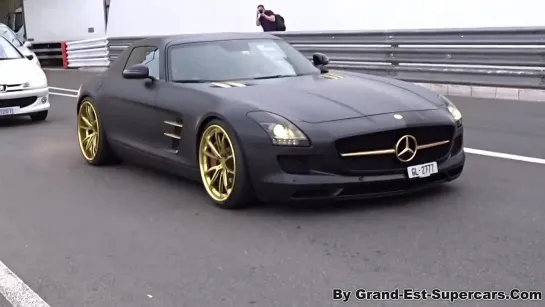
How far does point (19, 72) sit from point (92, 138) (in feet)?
15.9

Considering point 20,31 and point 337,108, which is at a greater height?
point 337,108

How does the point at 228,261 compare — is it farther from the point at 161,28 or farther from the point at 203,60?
the point at 161,28

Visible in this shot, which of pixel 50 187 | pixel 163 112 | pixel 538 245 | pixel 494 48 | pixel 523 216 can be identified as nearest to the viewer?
pixel 538 245

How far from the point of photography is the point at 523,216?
5512mm

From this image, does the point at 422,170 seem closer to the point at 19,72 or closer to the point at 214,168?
the point at 214,168

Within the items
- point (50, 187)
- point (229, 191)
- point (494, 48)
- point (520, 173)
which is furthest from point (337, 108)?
point (494, 48)

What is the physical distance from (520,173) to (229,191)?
2573 millimetres

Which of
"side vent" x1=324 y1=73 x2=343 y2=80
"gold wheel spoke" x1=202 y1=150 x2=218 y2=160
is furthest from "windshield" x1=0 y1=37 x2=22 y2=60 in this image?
"gold wheel spoke" x1=202 y1=150 x2=218 y2=160

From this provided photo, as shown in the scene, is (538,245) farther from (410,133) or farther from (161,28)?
(161,28)

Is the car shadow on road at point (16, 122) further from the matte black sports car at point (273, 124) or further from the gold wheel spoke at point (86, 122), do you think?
the matte black sports car at point (273, 124)

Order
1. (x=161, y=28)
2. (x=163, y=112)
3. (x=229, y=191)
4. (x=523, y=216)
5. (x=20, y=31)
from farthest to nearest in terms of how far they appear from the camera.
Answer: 1. (x=20, y=31)
2. (x=161, y=28)
3. (x=163, y=112)
4. (x=229, y=191)
5. (x=523, y=216)

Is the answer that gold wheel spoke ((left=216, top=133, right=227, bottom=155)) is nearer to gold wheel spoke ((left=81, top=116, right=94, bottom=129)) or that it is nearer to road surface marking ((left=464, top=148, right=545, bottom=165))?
gold wheel spoke ((left=81, top=116, right=94, bottom=129))

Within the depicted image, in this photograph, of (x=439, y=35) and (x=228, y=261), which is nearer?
(x=228, y=261)

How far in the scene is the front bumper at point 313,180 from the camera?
18.3ft
